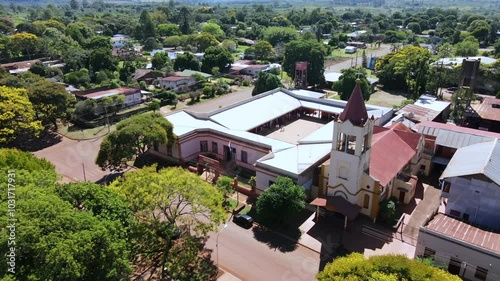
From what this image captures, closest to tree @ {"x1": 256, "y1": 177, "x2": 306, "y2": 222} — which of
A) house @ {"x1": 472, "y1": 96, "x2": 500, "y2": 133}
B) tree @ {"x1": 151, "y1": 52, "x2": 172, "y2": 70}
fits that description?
house @ {"x1": 472, "y1": 96, "x2": 500, "y2": 133}

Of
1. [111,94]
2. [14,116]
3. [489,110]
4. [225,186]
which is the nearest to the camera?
[225,186]

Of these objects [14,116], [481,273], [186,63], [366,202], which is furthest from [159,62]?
[481,273]

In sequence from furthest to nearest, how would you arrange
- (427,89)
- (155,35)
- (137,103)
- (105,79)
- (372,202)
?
(155,35), (105,79), (427,89), (137,103), (372,202)

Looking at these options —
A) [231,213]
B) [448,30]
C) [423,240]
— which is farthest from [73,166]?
[448,30]

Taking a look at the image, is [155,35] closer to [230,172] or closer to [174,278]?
[230,172]

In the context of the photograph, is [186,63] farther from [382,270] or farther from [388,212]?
[382,270]

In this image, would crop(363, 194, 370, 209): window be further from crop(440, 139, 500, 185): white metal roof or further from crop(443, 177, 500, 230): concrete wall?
crop(443, 177, 500, 230): concrete wall
